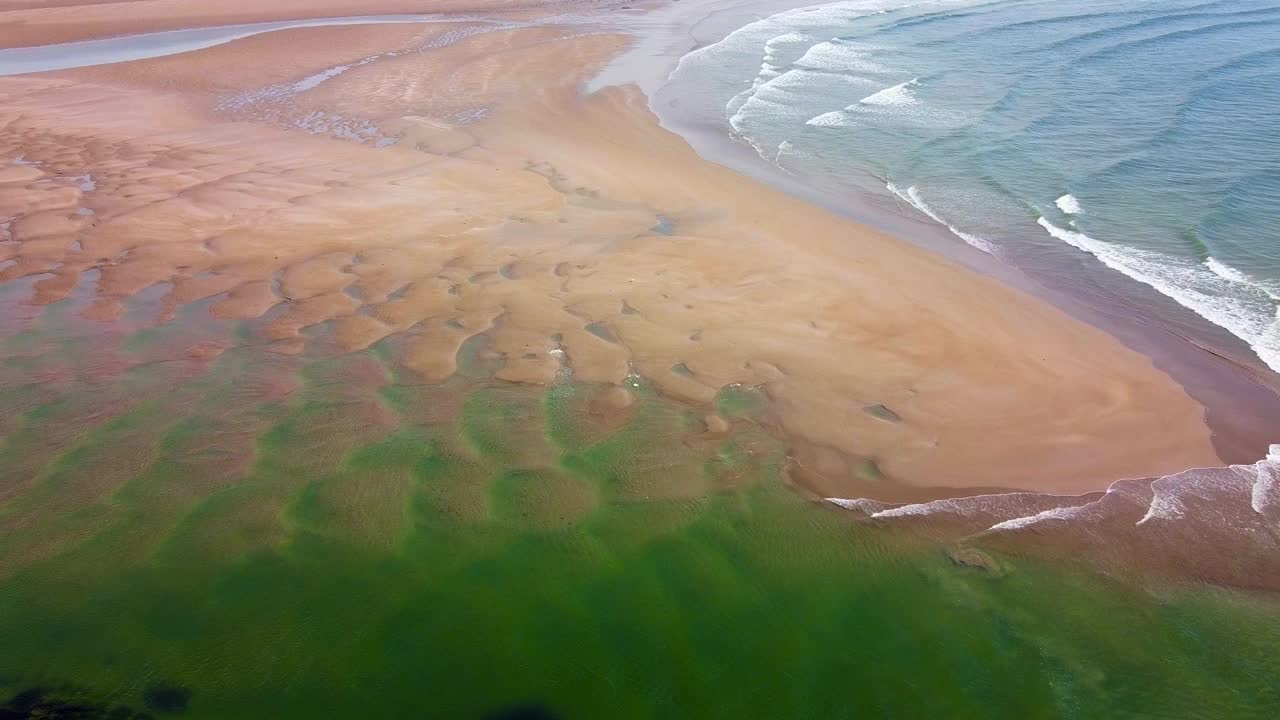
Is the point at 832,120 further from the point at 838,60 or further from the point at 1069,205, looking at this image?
the point at 838,60

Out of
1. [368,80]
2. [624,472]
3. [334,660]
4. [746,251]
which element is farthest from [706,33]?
[334,660]

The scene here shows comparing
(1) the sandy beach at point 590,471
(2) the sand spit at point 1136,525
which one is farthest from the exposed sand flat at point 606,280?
(2) the sand spit at point 1136,525

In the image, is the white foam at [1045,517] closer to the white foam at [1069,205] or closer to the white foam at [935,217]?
the white foam at [935,217]

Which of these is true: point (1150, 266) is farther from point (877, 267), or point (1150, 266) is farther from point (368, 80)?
point (368, 80)

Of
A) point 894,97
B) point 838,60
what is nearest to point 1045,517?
point 894,97

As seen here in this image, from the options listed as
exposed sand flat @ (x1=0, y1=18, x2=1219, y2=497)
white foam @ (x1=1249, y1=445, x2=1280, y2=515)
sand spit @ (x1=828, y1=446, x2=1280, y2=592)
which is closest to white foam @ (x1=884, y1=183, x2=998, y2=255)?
exposed sand flat @ (x1=0, y1=18, x2=1219, y2=497)

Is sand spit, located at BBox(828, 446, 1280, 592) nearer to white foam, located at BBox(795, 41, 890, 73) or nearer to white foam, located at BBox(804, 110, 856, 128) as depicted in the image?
white foam, located at BBox(804, 110, 856, 128)
